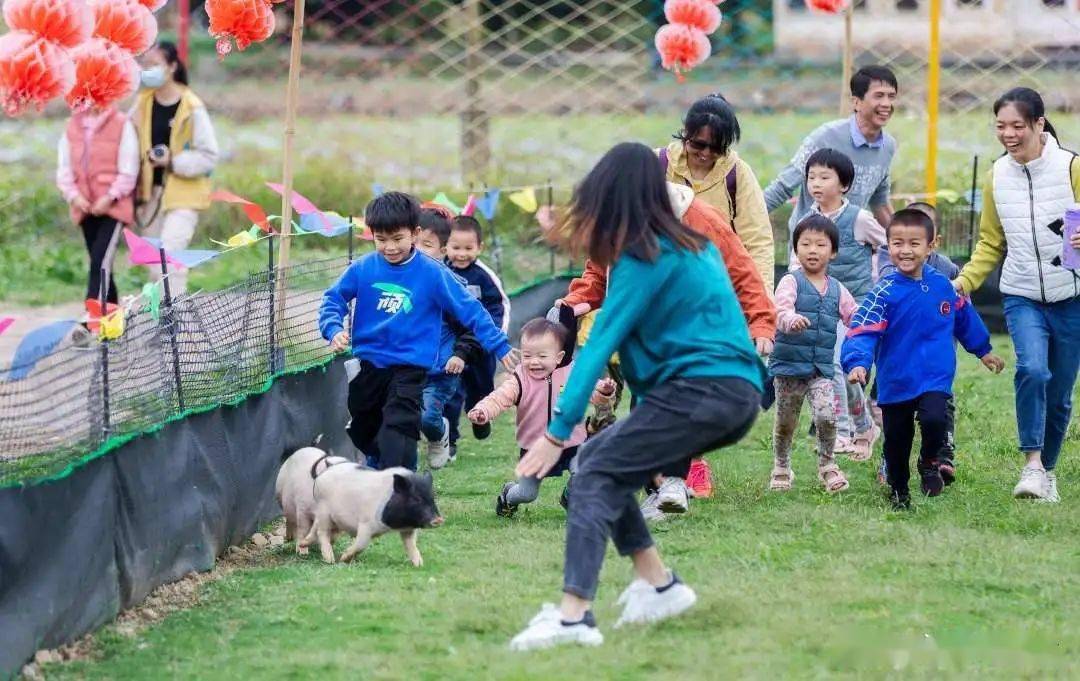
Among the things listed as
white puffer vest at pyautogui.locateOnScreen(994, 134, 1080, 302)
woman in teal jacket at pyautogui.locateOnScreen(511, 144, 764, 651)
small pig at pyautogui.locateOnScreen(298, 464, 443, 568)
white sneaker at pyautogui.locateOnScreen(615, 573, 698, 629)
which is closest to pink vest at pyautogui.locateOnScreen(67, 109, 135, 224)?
small pig at pyautogui.locateOnScreen(298, 464, 443, 568)

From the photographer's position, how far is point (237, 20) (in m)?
7.90

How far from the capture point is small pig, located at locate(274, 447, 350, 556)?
7074mm

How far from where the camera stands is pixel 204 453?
6.77m

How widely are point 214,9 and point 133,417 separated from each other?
2388mm

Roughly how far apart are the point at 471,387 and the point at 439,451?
556 millimetres

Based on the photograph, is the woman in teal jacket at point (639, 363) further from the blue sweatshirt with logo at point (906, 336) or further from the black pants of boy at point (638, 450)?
the blue sweatshirt with logo at point (906, 336)

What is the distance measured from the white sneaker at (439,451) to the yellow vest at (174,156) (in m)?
3.04

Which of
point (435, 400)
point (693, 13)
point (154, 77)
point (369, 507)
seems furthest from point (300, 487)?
point (154, 77)

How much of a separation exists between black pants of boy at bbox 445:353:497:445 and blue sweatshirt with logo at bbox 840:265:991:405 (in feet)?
7.53

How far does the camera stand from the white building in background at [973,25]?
18.2 metres

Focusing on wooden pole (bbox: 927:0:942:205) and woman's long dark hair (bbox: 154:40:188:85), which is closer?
woman's long dark hair (bbox: 154:40:188:85)

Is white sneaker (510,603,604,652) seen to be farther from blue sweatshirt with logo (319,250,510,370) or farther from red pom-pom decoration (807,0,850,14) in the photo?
red pom-pom decoration (807,0,850,14)

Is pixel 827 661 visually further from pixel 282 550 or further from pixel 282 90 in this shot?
pixel 282 90

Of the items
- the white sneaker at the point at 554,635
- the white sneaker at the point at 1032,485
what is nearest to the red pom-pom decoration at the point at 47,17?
the white sneaker at the point at 554,635
